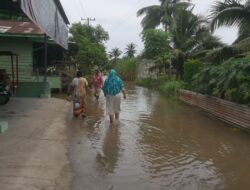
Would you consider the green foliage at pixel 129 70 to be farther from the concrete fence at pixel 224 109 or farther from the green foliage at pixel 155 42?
the concrete fence at pixel 224 109

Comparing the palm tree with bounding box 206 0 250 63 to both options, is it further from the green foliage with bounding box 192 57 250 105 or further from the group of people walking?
the group of people walking

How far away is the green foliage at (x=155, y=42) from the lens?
35531mm

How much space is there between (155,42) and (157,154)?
93.6 ft

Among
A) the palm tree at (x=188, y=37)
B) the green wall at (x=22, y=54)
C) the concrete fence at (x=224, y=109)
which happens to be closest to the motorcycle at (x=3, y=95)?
the green wall at (x=22, y=54)

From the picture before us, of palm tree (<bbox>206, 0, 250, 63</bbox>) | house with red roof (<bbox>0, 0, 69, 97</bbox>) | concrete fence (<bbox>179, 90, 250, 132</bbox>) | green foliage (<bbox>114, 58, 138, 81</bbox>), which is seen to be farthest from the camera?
green foliage (<bbox>114, 58, 138, 81</bbox>)

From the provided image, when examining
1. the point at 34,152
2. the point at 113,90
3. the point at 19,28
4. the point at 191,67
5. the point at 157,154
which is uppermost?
the point at 19,28

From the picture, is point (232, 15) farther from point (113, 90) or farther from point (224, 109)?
point (113, 90)

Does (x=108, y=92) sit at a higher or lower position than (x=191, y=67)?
lower

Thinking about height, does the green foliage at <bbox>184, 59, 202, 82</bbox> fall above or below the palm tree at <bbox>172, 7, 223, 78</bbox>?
below

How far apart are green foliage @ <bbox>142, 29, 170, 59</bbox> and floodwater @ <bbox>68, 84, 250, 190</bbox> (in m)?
22.1

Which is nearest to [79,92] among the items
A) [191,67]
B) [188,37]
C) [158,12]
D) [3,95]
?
[3,95]

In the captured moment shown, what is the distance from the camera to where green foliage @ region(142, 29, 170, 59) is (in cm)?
3553

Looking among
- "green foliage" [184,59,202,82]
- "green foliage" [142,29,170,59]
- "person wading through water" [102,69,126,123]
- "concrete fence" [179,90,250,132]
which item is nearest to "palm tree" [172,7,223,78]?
"green foliage" [142,29,170,59]

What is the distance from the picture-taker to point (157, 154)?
343 inches
